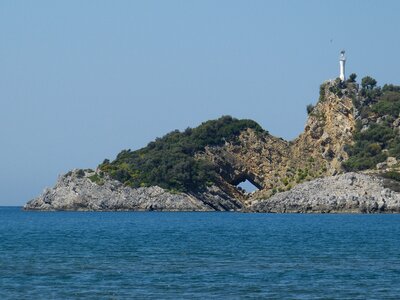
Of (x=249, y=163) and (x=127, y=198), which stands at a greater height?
(x=249, y=163)

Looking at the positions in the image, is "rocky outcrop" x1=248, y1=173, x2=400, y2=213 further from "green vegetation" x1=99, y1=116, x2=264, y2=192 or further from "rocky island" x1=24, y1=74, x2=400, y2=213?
"green vegetation" x1=99, y1=116, x2=264, y2=192

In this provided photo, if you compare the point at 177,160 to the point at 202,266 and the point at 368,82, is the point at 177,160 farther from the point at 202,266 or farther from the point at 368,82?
the point at 202,266

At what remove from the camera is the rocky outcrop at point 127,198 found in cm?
12075

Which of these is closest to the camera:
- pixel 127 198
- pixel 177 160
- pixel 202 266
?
pixel 202 266

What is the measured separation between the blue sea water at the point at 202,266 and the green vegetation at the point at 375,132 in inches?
1948

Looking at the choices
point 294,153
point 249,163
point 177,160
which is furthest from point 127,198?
point 294,153

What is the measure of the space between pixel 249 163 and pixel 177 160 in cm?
1020

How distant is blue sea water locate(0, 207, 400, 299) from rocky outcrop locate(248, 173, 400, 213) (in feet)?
121

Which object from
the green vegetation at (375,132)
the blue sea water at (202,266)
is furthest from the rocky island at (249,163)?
the blue sea water at (202,266)

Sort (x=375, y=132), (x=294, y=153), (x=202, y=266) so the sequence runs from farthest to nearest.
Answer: (x=294, y=153)
(x=375, y=132)
(x=202, y=266)

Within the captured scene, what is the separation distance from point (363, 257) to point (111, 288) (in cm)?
1611

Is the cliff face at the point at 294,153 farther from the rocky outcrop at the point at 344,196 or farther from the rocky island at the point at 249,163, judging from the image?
the rocky outcrop at the point at 344,196

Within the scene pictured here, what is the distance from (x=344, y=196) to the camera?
338 ft

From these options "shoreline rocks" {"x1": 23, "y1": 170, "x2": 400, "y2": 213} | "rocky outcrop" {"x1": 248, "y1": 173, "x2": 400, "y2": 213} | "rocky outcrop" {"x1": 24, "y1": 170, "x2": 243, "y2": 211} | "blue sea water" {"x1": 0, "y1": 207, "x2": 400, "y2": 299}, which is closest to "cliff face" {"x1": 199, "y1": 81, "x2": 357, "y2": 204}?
"rocky outcrop" {"x1": 24, "y1": 170, "x2": 243, "y2": 211}
